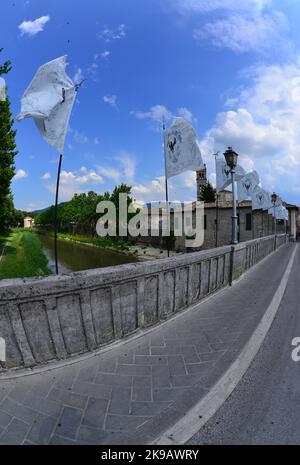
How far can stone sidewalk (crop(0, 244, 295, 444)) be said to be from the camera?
2.12 meters

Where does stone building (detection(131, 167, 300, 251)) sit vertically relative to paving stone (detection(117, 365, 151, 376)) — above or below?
above

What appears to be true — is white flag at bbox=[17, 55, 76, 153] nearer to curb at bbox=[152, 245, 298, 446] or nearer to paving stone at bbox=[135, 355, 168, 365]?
paving stone at bbox=[135, 355, 168, 365]

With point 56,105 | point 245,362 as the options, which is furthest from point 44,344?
point 56,105

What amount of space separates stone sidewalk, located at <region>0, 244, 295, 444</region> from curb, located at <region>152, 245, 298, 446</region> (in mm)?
63

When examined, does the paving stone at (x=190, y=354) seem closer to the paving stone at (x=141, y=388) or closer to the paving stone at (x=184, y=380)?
the paving stone at (x=184, y=380)

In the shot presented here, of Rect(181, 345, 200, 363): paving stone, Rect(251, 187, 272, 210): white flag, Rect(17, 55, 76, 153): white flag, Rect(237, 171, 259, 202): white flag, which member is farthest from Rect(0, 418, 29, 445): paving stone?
Rect(251, 187, 272, 210): white flag

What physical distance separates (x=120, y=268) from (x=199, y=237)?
113 feet

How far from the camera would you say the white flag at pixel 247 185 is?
15.4m

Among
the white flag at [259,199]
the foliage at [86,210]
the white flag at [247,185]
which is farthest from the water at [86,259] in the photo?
the white flag at [259,199]

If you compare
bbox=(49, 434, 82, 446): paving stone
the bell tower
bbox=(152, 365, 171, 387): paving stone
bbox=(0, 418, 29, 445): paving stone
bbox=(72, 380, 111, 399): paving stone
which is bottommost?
bbox=(49, 434, 82, 446): paving stone

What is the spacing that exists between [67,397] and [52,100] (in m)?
3.74

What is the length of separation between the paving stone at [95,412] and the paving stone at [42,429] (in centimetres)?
27

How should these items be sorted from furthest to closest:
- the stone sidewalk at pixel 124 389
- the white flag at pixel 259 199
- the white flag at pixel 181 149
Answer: the white flag at pixel 259 199, the white flag at pixel 181 149, the stone sidewalk at pixel 124 389
